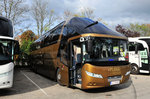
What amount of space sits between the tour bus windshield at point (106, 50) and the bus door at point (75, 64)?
0.60 metres

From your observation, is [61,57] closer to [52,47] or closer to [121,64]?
[52,47]

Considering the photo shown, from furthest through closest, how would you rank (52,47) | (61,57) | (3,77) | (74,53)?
(52,47)
(61,57)
(74,53)
(3,77)

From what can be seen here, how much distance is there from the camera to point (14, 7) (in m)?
24.2

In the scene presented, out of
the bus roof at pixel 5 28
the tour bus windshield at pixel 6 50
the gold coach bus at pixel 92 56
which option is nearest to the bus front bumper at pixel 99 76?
the gold coach bus at pixel 92 56

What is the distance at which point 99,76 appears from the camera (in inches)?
246

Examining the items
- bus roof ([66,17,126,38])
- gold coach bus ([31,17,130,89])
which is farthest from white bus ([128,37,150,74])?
bus roof ([66,17,126,38])

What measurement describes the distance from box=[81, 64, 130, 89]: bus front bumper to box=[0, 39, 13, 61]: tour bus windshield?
3.40 meters

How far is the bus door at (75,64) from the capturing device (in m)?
6.89

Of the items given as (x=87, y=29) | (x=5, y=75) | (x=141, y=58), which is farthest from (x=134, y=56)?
(x=5, y=75)

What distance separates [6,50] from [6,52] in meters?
0.10

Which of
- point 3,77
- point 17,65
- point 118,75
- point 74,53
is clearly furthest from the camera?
point 17,65

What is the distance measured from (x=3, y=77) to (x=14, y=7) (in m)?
20.8

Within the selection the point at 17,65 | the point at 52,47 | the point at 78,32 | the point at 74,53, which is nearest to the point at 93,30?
the point at 78,32

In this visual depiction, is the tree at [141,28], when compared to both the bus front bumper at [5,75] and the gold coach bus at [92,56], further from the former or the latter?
the bus front bumper at [5,75]
